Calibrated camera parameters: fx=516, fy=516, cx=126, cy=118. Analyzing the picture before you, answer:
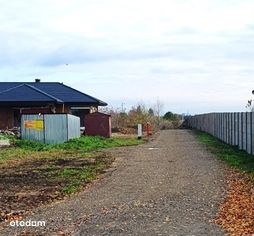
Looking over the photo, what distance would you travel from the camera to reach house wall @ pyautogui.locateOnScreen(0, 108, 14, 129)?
3847 centimetres

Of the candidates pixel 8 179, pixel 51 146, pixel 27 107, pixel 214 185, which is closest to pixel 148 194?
pixel 214 185

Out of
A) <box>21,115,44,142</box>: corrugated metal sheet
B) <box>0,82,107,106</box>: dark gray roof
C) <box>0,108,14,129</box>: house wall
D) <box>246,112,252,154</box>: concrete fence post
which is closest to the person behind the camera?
<box>246,112,252,154</box>: concrete fence post

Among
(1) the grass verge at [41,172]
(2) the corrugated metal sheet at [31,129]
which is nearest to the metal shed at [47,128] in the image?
(2) the corrugated metal sheet at [31,129]

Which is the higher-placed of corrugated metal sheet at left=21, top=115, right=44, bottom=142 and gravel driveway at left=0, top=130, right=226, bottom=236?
corrugated metal sheet at left=21, top=115, right=44, bottom=142

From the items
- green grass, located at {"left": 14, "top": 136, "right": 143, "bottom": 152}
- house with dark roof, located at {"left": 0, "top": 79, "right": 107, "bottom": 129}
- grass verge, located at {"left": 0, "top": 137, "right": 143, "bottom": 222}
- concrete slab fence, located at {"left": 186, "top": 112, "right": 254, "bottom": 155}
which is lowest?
grass verge, located at {"left": 0, "top": 137, "right": 143, "bottom": 222}

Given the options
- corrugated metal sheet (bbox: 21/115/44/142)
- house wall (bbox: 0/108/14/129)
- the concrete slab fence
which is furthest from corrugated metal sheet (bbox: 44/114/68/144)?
house wall (bbox: 0/108/14/129)

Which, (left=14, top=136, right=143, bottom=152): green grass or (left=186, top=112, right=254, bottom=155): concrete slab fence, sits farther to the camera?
(left=14, top=136, right=143, bottom=152): green grass

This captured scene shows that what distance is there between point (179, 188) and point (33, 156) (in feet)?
34.6

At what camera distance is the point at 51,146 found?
83.6 feet

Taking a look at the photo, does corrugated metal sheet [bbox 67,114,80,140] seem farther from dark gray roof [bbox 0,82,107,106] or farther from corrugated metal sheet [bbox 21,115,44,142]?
dark gray roof [bbox 0,82,107,106]

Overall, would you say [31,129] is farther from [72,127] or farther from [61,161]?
[61,161]

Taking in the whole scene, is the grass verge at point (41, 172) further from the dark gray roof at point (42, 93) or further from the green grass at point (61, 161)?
the dark gray roof at point (42, 93)

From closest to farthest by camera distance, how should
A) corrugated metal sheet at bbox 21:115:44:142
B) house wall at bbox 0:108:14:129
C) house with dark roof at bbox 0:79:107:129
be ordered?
corrugated metal sheet at bbox 21:115:44:142, house wall at bbox 0:108:14:129, house with dark roof at bbox 0:79:107:129

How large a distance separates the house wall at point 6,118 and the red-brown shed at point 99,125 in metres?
6.90
